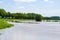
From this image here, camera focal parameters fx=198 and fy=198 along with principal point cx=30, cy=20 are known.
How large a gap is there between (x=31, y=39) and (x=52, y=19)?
178 ft

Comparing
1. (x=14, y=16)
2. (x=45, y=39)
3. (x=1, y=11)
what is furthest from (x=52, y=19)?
(x=45, y=39)

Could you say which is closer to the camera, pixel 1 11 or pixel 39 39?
pixel 39 39

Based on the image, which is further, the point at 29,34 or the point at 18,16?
the point at 18,16

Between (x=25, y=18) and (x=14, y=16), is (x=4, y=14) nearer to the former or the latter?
(x=14, y=16)

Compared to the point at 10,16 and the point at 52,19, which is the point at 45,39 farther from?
the point at 52,19

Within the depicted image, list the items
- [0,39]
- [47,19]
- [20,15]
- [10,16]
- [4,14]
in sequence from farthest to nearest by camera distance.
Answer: [47,19]
[20,15]
[10,16]
[4,14]
[0,39]

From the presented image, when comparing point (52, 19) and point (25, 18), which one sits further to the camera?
point (52, 19)

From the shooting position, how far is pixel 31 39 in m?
13.6

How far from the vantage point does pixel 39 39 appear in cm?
1361

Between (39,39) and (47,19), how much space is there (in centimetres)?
5154

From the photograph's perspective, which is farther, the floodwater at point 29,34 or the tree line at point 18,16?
the tree line at point 18,16

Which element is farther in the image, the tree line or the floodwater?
the tree line

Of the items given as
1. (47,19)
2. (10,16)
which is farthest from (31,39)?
(47,19)

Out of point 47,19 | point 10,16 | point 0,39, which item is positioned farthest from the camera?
point 47,19
